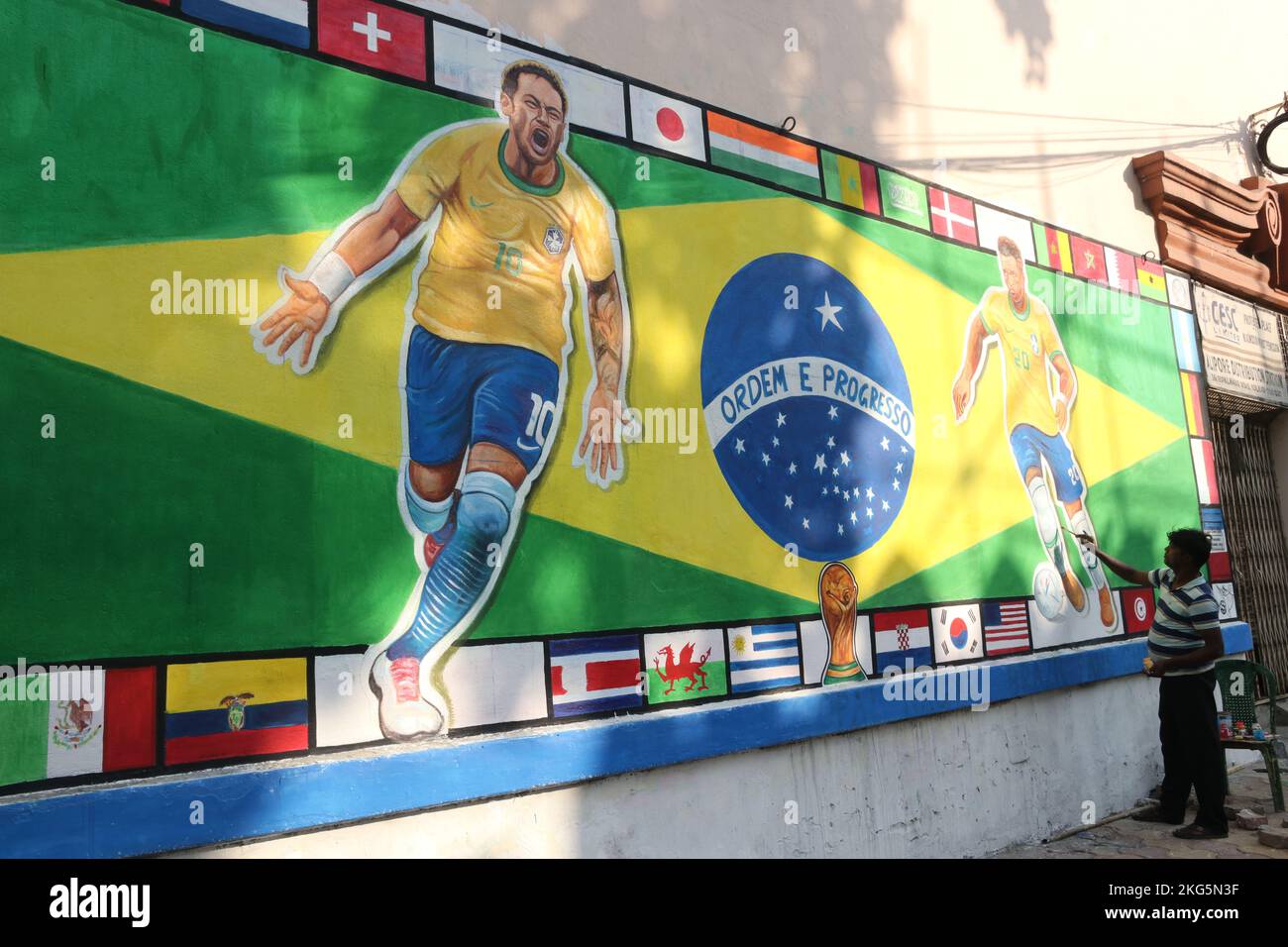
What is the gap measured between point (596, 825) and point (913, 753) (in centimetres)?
199

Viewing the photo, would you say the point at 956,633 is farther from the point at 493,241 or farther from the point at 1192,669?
the point at 493,241

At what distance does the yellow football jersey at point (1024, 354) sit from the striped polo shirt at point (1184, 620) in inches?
49.3

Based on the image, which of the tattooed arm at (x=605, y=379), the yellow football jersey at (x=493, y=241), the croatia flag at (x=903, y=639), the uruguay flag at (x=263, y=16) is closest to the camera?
the uruguay flag at (x=263, y=16)

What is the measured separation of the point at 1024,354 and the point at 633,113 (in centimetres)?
318

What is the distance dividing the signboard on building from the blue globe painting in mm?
4115

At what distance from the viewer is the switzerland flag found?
354 cm

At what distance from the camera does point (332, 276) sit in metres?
3.41

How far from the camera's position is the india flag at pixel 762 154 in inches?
188

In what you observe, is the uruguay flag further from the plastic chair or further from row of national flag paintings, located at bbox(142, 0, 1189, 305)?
→ the plastic chair

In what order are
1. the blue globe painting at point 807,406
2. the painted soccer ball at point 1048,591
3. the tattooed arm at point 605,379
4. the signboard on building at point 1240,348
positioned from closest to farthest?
the tattooed arm at point 605,379
the blue globe painting at point 807,406
the painted soccer ball at point 1048,591
the signboard on building at point 1240,348

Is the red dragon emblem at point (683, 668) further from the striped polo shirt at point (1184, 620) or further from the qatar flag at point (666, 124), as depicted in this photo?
the striped polo shirt at point (1184, 620)

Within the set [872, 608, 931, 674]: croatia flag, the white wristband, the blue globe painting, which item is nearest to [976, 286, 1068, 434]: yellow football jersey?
the blue globe painting

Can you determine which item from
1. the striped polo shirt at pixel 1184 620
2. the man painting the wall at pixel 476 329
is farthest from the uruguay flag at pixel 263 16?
the striped polo shirt at pixel 1184 620

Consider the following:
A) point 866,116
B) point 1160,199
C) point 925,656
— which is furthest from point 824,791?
point 1160,199
